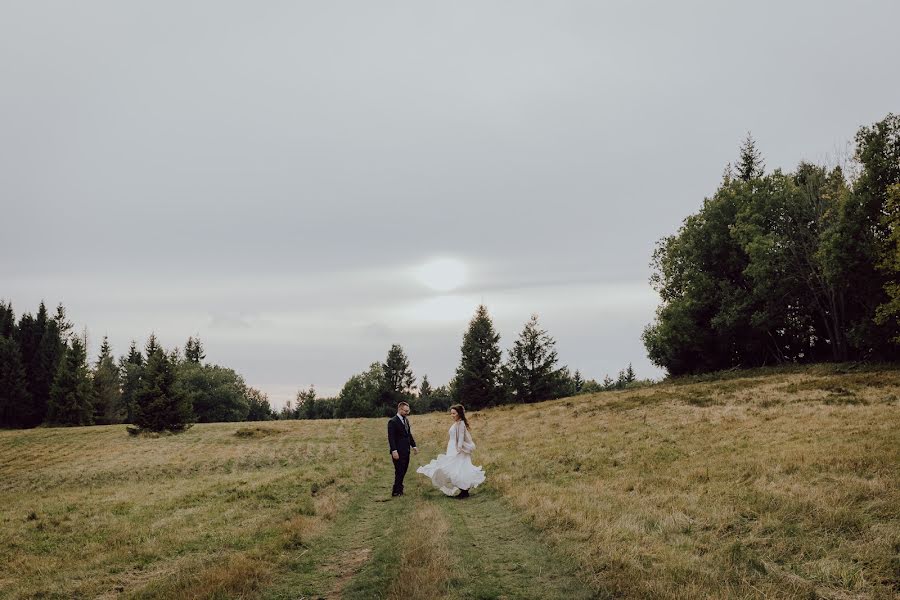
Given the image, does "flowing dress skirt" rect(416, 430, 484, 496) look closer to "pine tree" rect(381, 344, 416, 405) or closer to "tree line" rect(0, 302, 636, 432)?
"tree line" rect(0, 302, 636, 432)

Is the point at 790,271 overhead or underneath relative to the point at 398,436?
overhead

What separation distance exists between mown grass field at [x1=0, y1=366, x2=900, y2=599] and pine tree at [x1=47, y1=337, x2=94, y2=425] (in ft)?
194

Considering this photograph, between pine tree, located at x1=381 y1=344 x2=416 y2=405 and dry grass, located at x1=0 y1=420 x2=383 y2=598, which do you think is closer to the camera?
dry grass, located at x1=0 y1=420 x2=383 y2=598

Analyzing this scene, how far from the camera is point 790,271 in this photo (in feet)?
121

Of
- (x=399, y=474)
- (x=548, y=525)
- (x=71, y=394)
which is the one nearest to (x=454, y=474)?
(x=399, y=474)

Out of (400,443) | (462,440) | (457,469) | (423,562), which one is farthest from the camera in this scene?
(400,443)

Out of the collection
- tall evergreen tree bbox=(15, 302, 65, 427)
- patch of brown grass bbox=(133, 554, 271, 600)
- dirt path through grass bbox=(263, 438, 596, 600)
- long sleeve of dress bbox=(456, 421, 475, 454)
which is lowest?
dirt path through grass bbox=(263, 438, 596, 600)

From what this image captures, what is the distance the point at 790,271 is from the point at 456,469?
117ft

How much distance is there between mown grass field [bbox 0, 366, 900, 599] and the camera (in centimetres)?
632

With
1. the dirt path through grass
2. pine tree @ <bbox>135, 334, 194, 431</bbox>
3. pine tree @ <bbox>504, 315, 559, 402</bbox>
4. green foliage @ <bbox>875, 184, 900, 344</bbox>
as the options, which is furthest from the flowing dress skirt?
pine tree @ <bbox>504, 315, 559, 402</bbox>

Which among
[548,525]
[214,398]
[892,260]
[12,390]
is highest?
[892,260]

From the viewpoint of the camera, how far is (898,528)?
6.92 metres

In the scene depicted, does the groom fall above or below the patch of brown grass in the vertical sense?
above

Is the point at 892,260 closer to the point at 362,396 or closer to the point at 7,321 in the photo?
the point at 362,396
